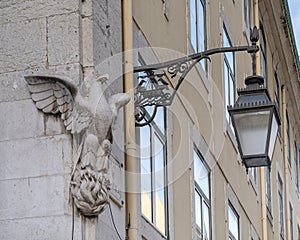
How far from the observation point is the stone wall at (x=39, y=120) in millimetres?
8914

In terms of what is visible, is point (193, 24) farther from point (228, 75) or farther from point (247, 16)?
point (247, 16)

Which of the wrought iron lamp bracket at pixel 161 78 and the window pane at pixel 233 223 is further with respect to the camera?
the window pane at pixel 233 223

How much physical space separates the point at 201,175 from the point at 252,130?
235 inches

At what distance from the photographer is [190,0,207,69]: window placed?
15.8 metres

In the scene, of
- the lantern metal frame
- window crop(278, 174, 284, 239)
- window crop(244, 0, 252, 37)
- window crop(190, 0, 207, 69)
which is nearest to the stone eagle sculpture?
the lantern metal frame

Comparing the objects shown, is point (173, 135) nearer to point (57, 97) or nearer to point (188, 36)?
point (188, 36)

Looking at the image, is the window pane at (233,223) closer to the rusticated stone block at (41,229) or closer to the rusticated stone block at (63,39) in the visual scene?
the rusticated stone block at (63,39)

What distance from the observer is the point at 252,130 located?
9773 mm

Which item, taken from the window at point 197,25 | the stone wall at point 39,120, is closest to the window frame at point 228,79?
the window at point 197,25

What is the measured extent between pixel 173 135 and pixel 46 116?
4.54 meters

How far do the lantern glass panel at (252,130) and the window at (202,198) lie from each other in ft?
17.1

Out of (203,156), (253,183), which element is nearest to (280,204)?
(253,183)

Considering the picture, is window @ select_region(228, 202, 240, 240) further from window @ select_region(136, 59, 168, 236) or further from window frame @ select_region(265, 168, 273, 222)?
window @ select_region(136, 59, 168, 236)

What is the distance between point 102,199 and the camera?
8.92 metres
